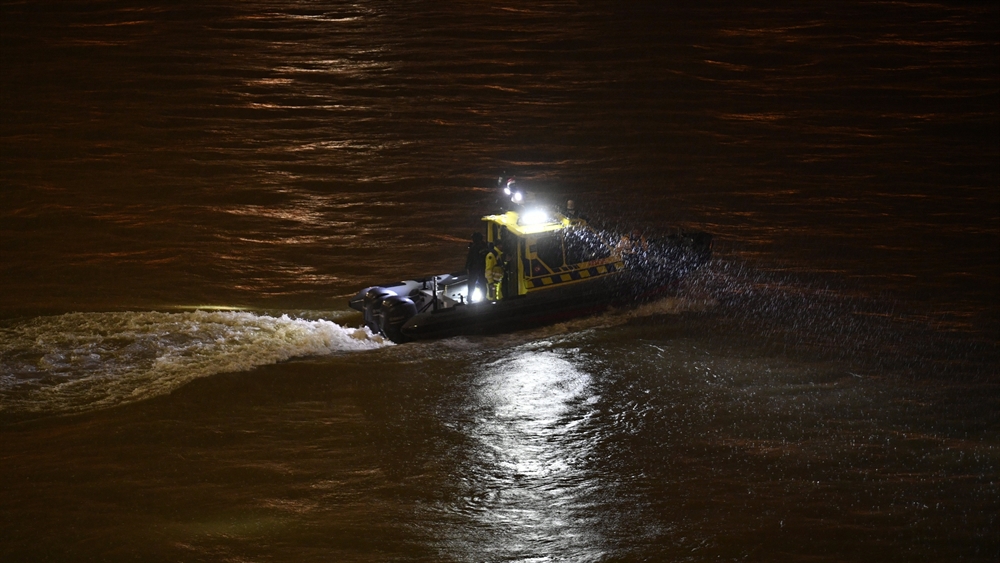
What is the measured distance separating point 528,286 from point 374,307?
177 centimetres

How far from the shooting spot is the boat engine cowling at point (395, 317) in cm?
1102

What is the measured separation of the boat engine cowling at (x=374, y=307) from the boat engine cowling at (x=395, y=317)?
9cm

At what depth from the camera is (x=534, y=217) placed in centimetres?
1158

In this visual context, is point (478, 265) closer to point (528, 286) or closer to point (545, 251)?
point (528, 286)

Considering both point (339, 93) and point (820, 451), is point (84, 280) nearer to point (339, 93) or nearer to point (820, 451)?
point (339, 93)

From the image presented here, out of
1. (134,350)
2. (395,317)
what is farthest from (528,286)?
(134,350)

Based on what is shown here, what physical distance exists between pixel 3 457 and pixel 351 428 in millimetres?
3043

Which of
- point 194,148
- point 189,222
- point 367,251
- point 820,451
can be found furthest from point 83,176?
point 820,451

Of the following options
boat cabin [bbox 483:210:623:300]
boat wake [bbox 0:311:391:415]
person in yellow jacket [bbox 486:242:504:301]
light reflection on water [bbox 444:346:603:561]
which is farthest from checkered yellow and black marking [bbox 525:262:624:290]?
boat wake [bbox 0:311:391:415]

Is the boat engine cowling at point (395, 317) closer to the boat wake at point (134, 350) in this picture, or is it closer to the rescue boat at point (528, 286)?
the rescue boat at point (528, 286)

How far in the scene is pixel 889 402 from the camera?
9.69 metres

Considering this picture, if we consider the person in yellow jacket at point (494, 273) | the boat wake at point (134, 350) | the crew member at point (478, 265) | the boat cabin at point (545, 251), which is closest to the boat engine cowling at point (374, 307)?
the boat wake at point (134, 350)

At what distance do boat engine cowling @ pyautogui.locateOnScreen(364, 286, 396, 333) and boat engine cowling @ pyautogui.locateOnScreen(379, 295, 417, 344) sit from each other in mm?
91

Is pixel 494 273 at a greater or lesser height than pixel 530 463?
greater
